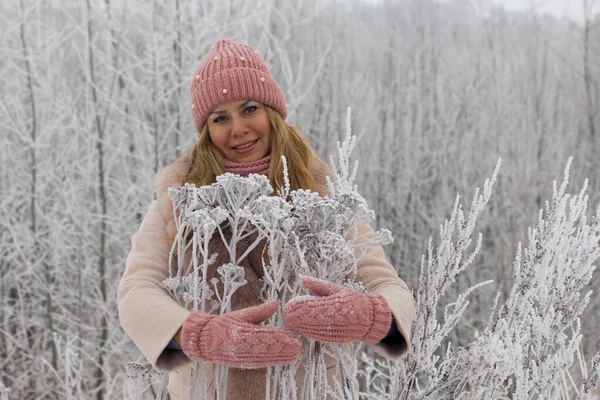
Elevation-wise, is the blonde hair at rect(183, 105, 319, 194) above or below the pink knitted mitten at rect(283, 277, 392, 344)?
above

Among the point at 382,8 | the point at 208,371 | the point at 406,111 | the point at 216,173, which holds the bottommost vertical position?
the point at 208,371

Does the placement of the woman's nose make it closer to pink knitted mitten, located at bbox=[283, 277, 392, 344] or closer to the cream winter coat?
the cream winter coat

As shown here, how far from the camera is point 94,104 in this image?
5.25 meters

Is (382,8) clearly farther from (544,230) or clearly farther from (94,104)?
(544,230)

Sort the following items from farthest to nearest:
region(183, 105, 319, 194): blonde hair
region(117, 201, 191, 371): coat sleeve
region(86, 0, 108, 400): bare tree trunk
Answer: region(86, 0, 108, 400): bare tree trunk
region(183, 105, 319, 194): blonde hair
region(117, 201, 191, 371): coat sleeve

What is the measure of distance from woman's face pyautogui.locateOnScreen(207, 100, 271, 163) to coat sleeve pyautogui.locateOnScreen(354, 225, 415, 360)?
410 millimetres

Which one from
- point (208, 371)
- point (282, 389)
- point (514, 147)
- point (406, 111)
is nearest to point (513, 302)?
point (282, 389)

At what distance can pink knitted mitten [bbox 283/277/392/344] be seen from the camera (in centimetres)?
96

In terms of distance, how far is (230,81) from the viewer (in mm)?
1495

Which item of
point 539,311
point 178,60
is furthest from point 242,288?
point 178,60

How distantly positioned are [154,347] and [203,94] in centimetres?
78

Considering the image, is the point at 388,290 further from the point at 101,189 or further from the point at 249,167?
the point at 101,189

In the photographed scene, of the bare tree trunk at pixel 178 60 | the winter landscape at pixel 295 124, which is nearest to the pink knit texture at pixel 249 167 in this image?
the winter landscape at pixel 295 124

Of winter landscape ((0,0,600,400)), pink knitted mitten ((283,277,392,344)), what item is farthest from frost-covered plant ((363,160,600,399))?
winter landscape ((0,0,600,400))
